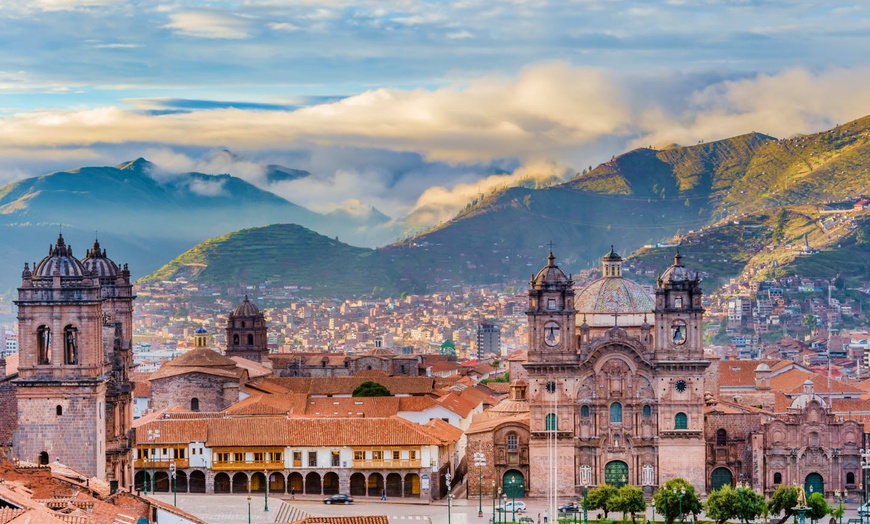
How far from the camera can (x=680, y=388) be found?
89.4 m

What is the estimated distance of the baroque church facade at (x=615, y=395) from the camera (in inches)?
3511

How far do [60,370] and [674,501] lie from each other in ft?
91.1

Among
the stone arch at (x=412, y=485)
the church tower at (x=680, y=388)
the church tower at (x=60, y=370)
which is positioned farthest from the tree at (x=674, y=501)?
the church tower at (x=60, y=370)

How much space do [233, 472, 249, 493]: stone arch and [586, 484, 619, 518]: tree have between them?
18810 mm

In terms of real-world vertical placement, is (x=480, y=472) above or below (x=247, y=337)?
below

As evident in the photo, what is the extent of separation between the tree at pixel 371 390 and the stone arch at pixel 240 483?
1226 inches

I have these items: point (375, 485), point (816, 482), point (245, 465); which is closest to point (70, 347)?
point (245, 465)

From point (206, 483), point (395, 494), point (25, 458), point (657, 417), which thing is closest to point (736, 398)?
point (657, 417)

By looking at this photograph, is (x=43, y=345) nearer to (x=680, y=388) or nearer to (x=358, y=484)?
(x=358, y=484)

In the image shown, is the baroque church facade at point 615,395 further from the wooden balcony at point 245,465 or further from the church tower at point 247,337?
the church tower at point 247,337

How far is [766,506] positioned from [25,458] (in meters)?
32.3

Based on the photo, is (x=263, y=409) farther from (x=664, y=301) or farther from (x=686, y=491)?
(x=686, y=491)

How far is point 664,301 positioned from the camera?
89.9 m

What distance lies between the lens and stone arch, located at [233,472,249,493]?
90625mm
